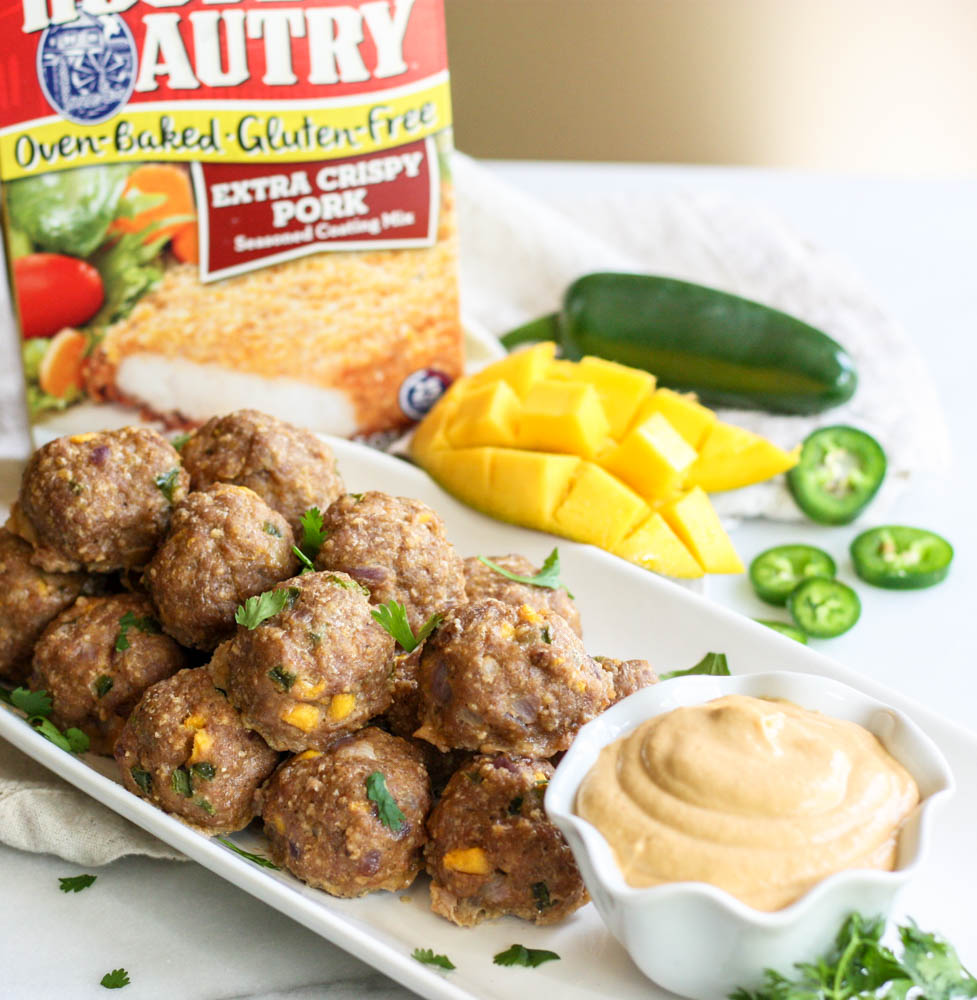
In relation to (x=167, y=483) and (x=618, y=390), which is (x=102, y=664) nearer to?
(x=167, y=483)

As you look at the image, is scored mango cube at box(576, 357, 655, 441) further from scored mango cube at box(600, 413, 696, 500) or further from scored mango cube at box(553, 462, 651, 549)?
scored mango cube at box(553, 462, 651, 549)

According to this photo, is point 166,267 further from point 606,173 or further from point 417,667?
point 606,173

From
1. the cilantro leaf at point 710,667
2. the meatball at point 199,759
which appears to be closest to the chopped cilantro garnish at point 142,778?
the meatball at point 199,759

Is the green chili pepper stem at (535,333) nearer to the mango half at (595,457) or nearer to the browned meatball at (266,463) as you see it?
the mango half at (595,457)

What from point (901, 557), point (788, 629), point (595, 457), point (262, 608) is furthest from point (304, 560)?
point (901, 557)

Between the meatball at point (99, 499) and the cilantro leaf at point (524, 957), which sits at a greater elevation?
the meatball at point (99, 499)

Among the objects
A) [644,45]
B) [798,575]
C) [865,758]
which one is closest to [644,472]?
[798,575]
